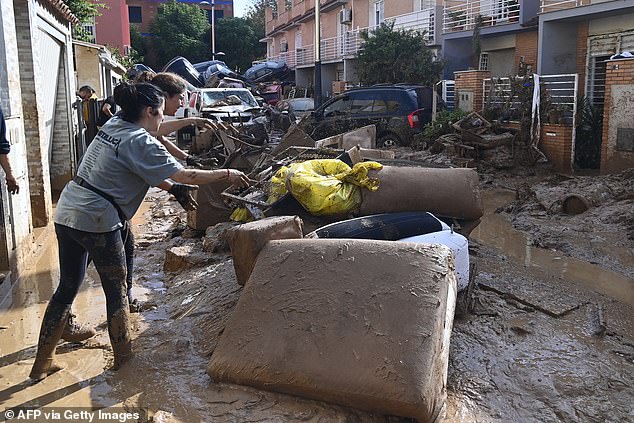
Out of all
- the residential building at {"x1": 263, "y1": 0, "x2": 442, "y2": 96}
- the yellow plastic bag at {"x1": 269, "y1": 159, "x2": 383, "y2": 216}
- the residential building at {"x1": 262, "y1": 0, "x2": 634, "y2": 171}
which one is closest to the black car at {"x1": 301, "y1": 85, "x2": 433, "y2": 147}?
the residential building at {"x1": 262, "y1": 0, "x2": 634, "y2": 171}

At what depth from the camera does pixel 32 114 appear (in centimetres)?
727

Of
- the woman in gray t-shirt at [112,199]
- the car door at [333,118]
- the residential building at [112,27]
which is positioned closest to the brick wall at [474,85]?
the car door at [333,118]

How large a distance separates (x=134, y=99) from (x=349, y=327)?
1.76m

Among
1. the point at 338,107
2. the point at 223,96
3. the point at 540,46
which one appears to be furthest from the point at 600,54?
the point at 223,96

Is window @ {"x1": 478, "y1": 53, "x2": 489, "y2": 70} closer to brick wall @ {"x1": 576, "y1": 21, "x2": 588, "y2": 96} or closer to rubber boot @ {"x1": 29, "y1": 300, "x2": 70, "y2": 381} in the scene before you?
brick wall @ {"x1": 576, "y1": 21, "x2": 588, "y2": 96}

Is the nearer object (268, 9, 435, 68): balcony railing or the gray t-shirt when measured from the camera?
the gray t-shirt

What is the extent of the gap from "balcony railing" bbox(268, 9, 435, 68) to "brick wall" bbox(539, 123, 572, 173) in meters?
11.0

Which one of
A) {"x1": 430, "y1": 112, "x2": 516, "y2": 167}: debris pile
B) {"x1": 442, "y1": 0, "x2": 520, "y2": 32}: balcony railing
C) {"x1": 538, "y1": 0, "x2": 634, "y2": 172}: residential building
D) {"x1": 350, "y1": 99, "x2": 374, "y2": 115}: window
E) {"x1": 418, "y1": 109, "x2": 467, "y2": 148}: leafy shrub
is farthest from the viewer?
{"x1": 442, "y1": 0, "x2": 520, "y2": 32}: balcony railing

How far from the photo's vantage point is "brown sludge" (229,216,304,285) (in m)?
3.98

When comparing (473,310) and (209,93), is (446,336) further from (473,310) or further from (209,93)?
(209,93)

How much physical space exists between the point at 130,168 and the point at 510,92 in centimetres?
1028

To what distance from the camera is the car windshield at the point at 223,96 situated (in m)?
16.2

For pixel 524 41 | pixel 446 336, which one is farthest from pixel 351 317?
pixel 524 41

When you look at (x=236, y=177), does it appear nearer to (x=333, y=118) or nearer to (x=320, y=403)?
(x=320, y=403)
